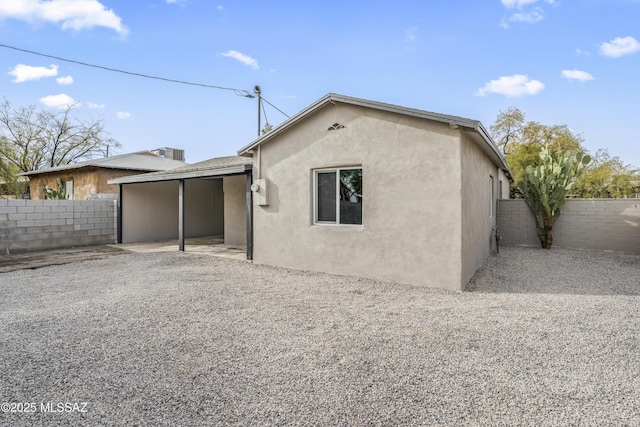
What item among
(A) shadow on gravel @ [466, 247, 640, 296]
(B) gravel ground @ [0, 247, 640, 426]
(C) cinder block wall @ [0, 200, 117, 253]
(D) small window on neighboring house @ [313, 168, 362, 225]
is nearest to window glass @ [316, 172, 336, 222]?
(D) small window on neighboring house @ [313, 168, 362, 225]

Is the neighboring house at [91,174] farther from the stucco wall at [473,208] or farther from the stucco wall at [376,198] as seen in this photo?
the stucco wall at [473,208]

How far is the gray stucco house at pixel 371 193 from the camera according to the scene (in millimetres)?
6285

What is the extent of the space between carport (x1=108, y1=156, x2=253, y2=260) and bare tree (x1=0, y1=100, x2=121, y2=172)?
17554 mm

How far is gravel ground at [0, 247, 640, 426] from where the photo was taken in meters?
2.62

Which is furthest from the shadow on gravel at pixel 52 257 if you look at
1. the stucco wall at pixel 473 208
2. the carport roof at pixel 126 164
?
the stucco wall at pixel 473 208

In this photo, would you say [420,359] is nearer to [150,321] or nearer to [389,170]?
[150,321]

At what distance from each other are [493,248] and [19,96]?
32.1 m

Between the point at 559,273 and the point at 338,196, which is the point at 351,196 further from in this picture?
the point at 559,273

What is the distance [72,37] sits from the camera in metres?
12.5

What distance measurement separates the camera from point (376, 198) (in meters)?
6.98

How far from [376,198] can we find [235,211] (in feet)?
22.7

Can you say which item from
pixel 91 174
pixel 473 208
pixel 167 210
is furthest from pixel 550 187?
pixel 91 174

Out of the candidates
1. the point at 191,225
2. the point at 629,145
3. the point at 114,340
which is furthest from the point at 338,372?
the point at 629,145

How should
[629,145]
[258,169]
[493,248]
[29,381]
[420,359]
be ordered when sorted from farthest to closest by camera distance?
1. [629,145]
2. [493,248]
3. [258,169]
4. [420,359]
5. [29,381]
